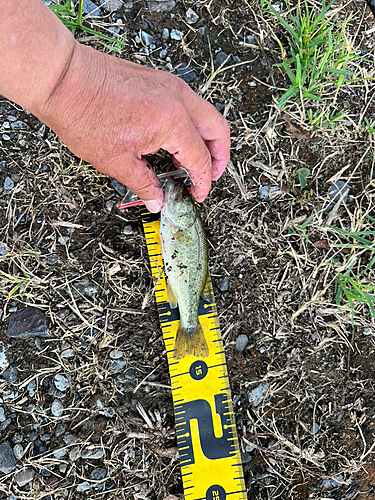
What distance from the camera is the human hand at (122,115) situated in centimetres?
236

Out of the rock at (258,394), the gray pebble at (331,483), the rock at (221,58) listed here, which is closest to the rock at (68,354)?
the rock at (258,394)

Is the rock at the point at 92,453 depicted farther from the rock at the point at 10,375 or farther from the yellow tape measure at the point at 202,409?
the rock at the point at 10,375

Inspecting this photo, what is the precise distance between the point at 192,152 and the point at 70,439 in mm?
2747

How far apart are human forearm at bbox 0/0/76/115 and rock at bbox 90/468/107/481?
3.06 m

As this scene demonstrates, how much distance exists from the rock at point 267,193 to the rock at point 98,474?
2.99 meters

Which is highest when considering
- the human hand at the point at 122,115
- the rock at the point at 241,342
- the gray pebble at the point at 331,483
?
the human hand at the point at 122,115

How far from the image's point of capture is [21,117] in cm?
339

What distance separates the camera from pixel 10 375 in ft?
10.3

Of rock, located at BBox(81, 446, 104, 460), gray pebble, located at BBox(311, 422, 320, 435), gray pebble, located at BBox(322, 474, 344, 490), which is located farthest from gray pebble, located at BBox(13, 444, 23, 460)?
gray pebble, located at BBox(322, 474, 344, 490)

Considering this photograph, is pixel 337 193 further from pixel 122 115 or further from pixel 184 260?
pixel 122 115

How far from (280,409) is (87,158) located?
9.56 ft

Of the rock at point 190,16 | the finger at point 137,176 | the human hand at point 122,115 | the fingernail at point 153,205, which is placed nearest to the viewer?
the human hand at point 122,115

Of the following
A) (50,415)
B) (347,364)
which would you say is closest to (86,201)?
(50,415)

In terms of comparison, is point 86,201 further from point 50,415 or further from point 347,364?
point 347,364
